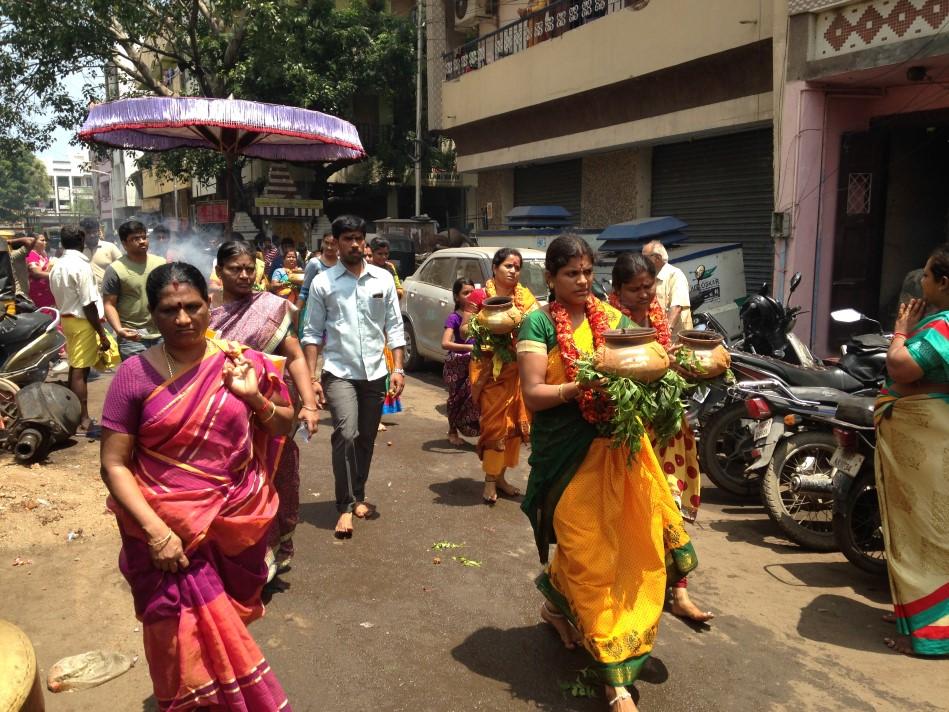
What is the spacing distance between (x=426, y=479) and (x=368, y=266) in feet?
6.19

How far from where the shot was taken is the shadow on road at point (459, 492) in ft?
19.0

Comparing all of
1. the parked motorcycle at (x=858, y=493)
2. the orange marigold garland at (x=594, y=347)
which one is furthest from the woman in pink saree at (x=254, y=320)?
the parked motorcycle at (x=858, y=493)

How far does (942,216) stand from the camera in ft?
35.5

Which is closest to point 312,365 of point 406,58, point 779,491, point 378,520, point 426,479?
point 378,520

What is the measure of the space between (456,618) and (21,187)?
283ft

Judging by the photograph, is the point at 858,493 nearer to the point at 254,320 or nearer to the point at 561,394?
the point at 561,394

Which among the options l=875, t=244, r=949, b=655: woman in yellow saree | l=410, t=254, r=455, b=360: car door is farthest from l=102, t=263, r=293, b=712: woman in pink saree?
l=410, t=254, r=455, b=360: car door

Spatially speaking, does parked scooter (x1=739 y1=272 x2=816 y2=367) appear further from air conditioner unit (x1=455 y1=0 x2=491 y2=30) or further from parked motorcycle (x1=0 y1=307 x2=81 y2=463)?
air conditioner unit (x1=455 y1=0 x2=491 y2=30)

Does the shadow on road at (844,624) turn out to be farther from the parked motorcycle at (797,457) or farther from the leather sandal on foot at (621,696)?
the leather sandal on foot at (621,696)

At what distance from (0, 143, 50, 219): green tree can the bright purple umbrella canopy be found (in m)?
66.7

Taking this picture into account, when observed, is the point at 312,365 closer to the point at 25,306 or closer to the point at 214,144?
the point at 25,306

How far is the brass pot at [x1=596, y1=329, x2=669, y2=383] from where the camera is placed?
114 inches

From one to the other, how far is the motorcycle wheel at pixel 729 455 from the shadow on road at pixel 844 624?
153 cm

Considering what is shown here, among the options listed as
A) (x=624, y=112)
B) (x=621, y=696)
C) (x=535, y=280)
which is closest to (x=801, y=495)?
(x=621, y=696)
